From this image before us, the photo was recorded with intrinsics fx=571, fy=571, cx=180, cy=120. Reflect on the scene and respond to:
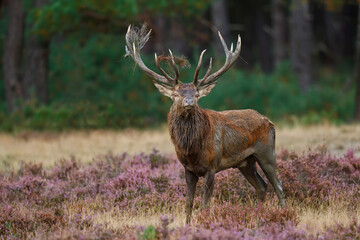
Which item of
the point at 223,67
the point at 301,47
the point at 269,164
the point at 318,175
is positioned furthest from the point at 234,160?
the point at 301,47

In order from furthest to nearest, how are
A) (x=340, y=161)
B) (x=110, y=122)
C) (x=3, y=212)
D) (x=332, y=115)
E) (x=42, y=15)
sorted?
(x=332, y=115) → (x=110, y=122) → (x=42, y=15) → (x=340, y=161) → (x=3, y=212)

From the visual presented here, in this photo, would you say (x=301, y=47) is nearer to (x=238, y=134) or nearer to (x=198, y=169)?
(x=238, y=134)

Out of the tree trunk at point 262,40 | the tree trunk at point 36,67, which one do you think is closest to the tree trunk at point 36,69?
the tree trunk at point 36,67

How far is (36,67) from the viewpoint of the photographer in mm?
18953

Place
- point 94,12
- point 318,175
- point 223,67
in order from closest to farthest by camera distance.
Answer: point 223,67 < point 318,175 < point 94,12

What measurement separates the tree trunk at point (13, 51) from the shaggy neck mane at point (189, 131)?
13.0 m

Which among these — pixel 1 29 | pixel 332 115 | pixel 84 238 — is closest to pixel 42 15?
pixel 1 29

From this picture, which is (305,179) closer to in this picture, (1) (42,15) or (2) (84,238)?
(2) (84,238)

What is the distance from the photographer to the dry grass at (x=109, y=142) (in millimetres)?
13417

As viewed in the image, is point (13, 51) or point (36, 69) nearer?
point (36, 69)

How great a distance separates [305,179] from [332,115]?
11269mm

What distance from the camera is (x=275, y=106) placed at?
2027 centimetres

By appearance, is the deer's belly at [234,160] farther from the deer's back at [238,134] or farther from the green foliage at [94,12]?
the green foliage at [94,12]

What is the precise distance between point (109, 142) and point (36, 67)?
196 inches
